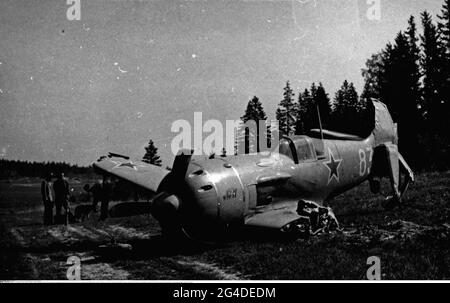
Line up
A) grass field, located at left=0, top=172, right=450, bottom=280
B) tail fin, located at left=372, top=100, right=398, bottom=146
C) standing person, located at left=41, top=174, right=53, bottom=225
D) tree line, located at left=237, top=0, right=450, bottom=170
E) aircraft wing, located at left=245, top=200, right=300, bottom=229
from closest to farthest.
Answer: grass field, located at left=0, top=172, right=450, bottom=280 → aircraft wing, located at left=245, top=200, right=300, bottom=229 → tail fin, located at left=372, top=100, right=398, bottom=146 → standing person, located at left=41, top=174, right=53, bottom=225 → tree line, located at left=237, top=0, right=450, bottom=170

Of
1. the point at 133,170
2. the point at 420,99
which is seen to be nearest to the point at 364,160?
the point at 133,170

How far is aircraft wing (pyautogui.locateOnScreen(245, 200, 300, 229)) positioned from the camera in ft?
28.7

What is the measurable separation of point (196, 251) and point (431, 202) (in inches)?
364

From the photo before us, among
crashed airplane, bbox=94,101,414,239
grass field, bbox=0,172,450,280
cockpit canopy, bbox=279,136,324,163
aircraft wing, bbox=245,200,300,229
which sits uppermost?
cockpit canopy, bbox=279,136,324,163

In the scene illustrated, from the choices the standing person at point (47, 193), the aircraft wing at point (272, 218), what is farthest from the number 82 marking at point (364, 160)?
the standing person at point (47, 193)

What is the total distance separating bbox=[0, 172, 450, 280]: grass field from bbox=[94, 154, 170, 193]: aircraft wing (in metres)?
1.75

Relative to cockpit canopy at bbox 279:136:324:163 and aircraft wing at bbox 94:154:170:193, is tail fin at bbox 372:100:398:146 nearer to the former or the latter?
cockpit canopy at bbox 279:136:324:163

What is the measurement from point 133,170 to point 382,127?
9375mm

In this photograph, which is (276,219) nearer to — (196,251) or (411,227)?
(196,251)

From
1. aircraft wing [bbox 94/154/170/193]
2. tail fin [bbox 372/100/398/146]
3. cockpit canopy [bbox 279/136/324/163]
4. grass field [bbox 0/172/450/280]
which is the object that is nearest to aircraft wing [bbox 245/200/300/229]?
grass field [bbox 0/172/450/280]

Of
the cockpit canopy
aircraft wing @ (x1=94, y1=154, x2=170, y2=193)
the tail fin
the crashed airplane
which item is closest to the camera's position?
the crashed airplane

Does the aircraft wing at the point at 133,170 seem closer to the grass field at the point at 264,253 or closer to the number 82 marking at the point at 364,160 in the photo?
the grass field at the point at 264,253
